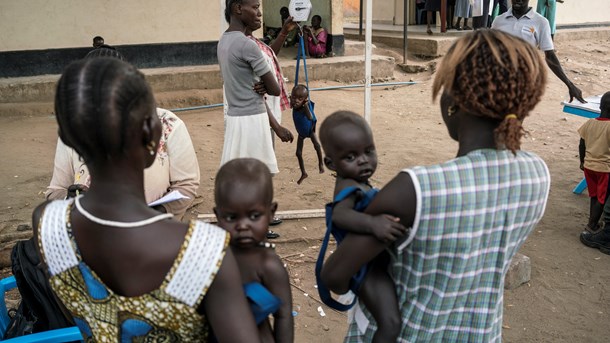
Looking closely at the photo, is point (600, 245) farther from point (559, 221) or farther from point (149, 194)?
point (149, 194)

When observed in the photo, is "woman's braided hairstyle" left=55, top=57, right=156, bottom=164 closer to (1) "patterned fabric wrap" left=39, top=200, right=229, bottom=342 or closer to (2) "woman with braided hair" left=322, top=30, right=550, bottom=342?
(1) "patterned fabric wrap" left=39, top=200, right=229, bottom=342

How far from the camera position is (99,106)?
1.23 m

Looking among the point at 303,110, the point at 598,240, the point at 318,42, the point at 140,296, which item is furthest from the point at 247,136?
the point at 318,42

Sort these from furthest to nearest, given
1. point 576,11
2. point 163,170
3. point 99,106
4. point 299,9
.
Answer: point 576,11 → point 299,9 → point 163,170 → point 99,106

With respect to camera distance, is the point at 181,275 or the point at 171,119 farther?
the point at 171,119

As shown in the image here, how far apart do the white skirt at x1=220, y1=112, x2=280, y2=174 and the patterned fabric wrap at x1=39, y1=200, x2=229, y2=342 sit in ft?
9.35

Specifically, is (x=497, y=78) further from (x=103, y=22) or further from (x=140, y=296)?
(x=103, y=22)

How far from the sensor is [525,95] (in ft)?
4.98

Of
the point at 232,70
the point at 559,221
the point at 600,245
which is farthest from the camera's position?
the point at 559,221

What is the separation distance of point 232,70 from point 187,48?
6112 mm

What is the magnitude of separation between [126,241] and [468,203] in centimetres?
81

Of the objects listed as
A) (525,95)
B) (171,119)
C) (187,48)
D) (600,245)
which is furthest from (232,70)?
(187,48)

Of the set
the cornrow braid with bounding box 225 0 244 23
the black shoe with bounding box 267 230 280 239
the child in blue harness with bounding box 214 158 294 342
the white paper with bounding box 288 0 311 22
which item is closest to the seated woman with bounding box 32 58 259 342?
the child in blue harness with bounding box 214 158 294 342

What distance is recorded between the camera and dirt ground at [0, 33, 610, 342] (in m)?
3.73
